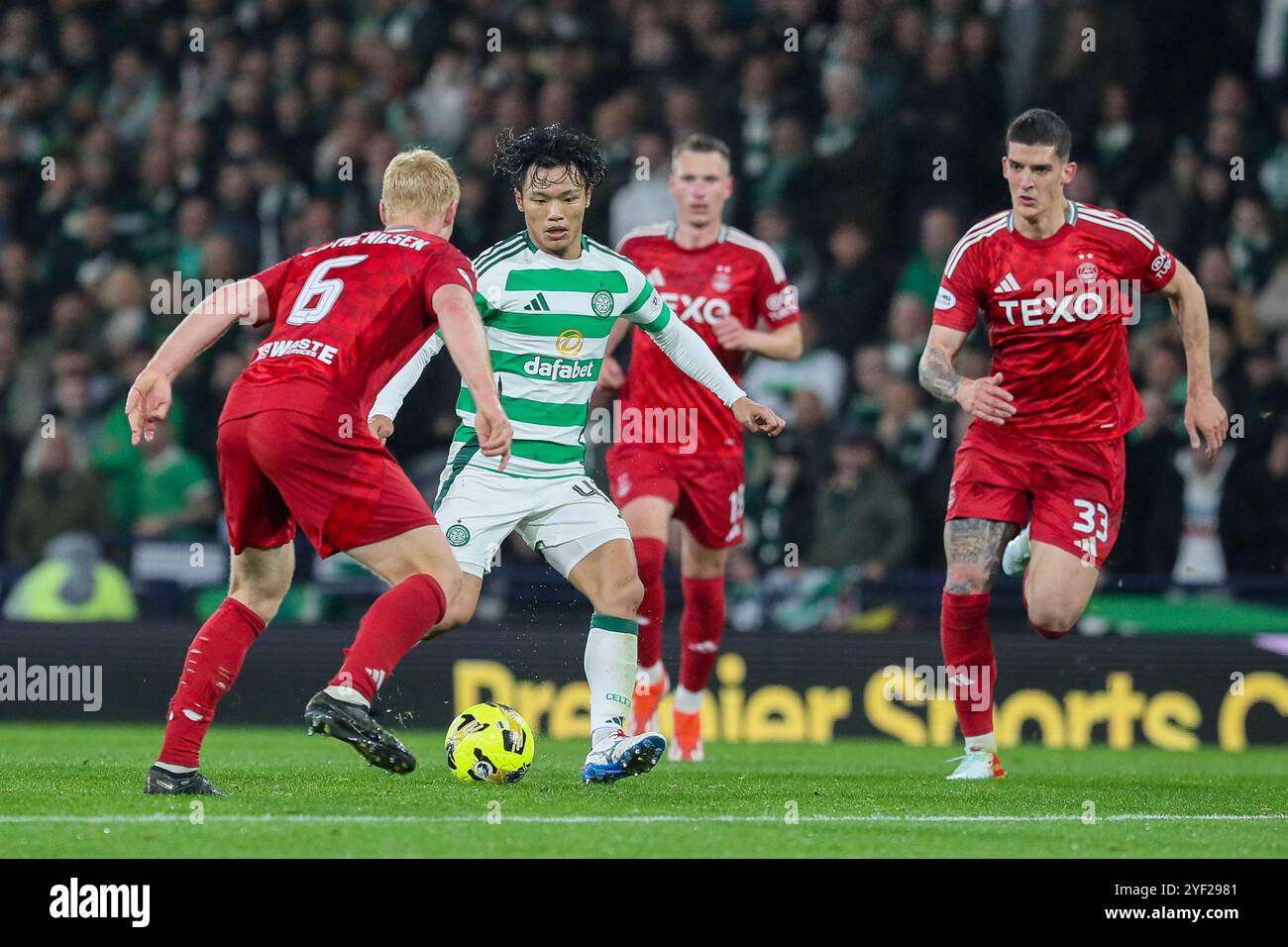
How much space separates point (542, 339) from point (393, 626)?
1.63m

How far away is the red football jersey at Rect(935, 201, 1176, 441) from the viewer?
7770mm

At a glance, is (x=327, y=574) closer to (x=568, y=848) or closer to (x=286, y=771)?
(x=286, y=771)

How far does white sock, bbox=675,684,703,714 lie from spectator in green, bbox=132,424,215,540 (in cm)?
451

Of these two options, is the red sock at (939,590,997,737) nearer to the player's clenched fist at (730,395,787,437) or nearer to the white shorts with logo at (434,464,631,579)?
the player's clenched fist at (730,395,787,437)

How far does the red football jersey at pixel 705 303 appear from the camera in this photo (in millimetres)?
8797

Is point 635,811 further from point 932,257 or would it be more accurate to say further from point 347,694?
point 932,257

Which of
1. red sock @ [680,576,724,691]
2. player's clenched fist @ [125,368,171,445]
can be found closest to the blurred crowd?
red sock @ [680,576,724,691]

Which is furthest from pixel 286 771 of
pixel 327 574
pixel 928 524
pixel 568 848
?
pixel 928 524

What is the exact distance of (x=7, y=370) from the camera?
13.4m

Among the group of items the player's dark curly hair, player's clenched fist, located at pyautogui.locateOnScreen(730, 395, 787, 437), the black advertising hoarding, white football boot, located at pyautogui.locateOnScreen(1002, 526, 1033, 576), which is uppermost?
the player's dark curly hair

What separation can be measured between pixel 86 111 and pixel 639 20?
4.34m

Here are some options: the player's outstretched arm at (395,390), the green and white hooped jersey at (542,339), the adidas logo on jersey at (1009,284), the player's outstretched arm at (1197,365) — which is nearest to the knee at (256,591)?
the player's outstretched arm at (395,390)

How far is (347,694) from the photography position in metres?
5.57

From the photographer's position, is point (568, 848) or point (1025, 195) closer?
point (568, 848)
